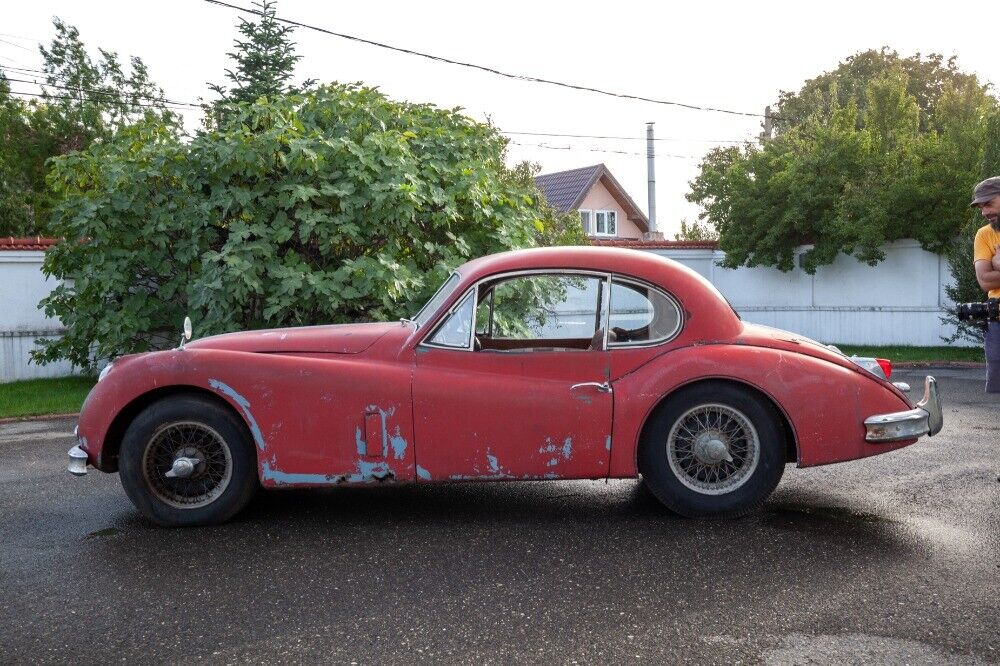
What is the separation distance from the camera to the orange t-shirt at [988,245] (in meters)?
5.36

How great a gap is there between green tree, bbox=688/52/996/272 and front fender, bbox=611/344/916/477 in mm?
14453

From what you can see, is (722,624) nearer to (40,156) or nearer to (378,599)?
(378,599)

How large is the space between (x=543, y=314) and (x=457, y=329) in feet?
3.27

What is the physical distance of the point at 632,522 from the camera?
499 cm

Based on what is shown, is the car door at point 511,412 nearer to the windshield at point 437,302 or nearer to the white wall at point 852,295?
the windshield at point 437,302

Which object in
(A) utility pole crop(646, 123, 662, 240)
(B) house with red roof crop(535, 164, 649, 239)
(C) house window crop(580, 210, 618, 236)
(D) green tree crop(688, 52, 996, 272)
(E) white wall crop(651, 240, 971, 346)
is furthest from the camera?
(C) house window crop(580, 210, 618, 236)

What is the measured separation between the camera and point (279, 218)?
10.2 meters

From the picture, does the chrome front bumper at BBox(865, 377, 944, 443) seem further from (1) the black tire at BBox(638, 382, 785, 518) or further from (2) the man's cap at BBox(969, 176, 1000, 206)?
(2) the man's cap at BBox(969, 176, 1000, 206)

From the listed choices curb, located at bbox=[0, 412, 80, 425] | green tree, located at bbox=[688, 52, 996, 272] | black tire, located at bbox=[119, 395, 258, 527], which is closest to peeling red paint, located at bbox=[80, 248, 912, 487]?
black tire, located at bbox=[119, 395, 258, 527]

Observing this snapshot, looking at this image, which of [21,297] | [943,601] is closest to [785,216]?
[21,297]

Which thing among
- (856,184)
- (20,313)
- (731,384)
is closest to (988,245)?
(731,384)

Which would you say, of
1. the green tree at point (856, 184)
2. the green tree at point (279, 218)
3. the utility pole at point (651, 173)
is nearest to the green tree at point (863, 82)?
the utility pole at point (651, 173)

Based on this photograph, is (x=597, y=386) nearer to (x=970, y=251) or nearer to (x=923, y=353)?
(x=970, y=251)

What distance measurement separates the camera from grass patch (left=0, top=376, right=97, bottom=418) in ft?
36.1
